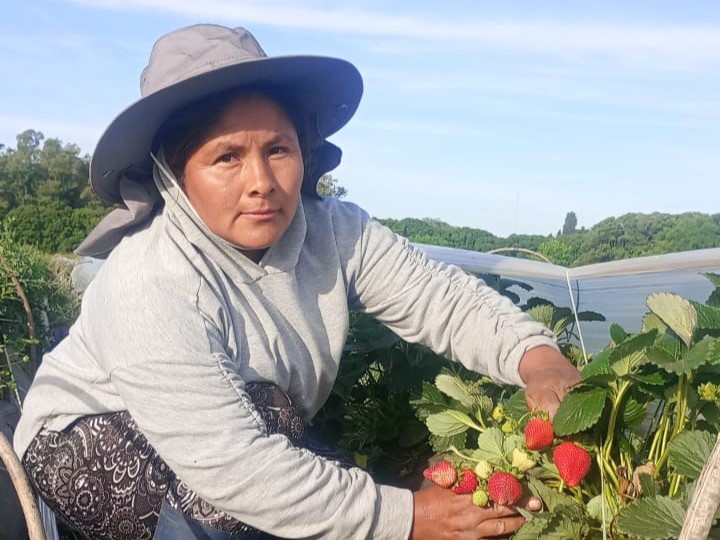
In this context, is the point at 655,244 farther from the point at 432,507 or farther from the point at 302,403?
the point at 432,507

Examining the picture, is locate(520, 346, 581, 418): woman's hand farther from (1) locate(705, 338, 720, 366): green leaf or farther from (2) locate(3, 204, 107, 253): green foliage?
(2) locate(3, 204, 107, 253): green foliage

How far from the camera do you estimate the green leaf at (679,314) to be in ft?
4.38

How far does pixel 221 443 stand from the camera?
1278 mm

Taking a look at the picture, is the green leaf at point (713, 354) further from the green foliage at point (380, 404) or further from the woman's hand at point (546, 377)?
the green foliage at point (380, 404)

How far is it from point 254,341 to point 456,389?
38cm

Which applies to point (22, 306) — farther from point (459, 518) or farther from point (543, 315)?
point (459, 518)

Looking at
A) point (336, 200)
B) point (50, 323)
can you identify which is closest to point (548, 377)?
point (336, 200)

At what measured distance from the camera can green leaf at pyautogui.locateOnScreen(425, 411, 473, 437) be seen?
1.48 m

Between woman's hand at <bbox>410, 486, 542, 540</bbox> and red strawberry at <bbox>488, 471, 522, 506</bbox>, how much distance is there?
0.12ft

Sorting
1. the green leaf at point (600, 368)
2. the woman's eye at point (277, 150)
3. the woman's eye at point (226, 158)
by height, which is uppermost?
the woman's eye at point (277, 150)

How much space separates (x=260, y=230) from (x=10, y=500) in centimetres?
122

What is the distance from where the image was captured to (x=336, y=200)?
1.90 meters

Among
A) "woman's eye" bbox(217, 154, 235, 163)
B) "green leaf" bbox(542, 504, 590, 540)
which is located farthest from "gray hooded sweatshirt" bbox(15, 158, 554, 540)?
"green leaf" bbox(542, 504, 590, 540)

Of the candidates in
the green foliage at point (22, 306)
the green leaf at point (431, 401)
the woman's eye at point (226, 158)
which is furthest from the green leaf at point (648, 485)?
the green foliage at point (22, 306)
